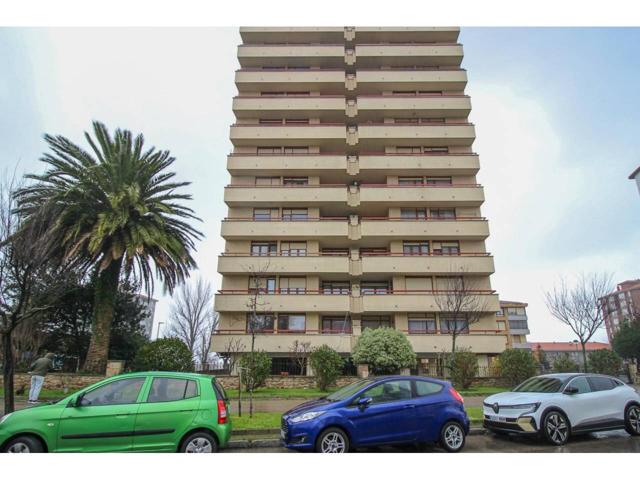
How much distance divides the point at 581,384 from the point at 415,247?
69.8ft

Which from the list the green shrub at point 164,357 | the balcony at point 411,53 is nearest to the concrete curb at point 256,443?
the green shrub at point 164,357

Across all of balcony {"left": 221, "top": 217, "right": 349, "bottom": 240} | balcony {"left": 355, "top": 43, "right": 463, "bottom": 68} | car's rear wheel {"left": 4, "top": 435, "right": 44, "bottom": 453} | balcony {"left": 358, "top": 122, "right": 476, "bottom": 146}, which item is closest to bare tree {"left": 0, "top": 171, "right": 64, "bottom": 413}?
car's rear wheel {"left": 4, "top": 435, "right": 44, "bottom": 453}

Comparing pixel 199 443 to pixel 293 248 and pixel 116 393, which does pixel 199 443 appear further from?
pixel 293 248

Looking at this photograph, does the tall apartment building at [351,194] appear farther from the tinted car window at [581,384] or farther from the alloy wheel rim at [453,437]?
the alloy wheel rim at [453,437]

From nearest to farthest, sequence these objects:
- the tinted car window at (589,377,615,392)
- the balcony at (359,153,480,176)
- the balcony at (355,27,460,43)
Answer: the tinted car window at (589,377,615,392) → the balcony at (359,153,480,176) → the balcony at (355,27,460,43)

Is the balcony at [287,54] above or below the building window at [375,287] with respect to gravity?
above

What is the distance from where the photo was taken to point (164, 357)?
1700 cm

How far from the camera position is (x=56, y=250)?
1922 centimetres

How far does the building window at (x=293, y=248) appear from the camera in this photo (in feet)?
96.5

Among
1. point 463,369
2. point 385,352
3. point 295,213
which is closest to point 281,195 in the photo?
point 295,213

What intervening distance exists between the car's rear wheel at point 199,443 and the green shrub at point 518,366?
59.4 feet

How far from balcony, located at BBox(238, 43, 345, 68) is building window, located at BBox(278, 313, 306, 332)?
78.7 feet

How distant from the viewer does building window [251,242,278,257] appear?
2950 centimetres

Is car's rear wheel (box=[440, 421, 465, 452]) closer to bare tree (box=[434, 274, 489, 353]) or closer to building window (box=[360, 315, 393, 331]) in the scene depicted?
bare tree (box=[434, 274, 489, 353])
